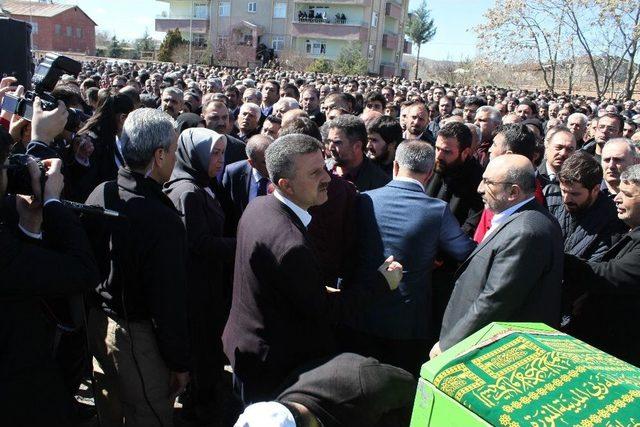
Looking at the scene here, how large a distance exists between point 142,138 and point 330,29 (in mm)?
51332

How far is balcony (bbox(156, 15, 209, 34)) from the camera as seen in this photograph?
55.1 metres

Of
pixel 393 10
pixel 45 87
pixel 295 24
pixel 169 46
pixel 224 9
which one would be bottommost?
pixel 45 87

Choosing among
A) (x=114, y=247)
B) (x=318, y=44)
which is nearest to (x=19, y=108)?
(x=114, y=247)

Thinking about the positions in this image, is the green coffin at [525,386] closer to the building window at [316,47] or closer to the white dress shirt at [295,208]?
the white dress shirt at [295,208]

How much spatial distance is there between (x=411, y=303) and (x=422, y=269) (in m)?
0.21

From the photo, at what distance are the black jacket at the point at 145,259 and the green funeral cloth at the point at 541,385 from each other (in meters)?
1.58

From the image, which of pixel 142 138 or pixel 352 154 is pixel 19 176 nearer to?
pixel 142 138

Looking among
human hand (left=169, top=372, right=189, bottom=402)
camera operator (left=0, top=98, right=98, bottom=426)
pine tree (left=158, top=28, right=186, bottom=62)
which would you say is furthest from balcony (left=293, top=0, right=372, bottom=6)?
camera operator (left=0, top=98, right=98, bottom=426)

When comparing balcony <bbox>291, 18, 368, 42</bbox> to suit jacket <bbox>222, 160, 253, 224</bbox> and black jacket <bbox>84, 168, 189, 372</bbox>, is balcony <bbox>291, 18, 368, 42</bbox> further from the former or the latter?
black jacket <bbox>84, 168, 189, 372</bbox>

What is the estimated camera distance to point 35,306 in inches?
77.8

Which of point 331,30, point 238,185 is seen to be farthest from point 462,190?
point 331,30

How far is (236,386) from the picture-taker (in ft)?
8.41

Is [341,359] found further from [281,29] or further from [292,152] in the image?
[281,29]

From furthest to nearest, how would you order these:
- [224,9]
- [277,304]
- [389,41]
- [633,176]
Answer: [389,41] → [224,9] → [633,176] → [277,304]
